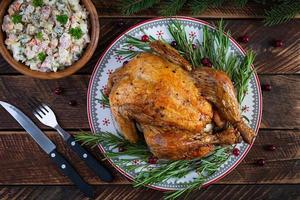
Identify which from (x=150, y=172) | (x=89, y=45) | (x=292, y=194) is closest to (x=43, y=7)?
(x=89, y=45)

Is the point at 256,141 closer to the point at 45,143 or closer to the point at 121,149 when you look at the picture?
the point at 121,149

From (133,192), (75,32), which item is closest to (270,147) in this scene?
(133,192)

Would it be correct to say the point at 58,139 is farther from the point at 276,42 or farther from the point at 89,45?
the point at 276,42

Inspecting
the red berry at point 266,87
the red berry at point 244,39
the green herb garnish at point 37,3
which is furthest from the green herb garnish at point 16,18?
the red berry at point 266,87

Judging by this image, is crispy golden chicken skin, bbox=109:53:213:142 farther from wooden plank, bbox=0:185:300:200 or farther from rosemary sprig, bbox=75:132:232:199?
wooden plank, bbox=0:185:300:200

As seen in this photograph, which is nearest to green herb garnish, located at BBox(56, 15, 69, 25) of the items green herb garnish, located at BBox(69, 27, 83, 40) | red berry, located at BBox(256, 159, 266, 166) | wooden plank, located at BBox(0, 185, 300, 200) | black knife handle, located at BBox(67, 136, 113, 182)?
green herb garnish, located at BBox(69, 27, 83, 40)
